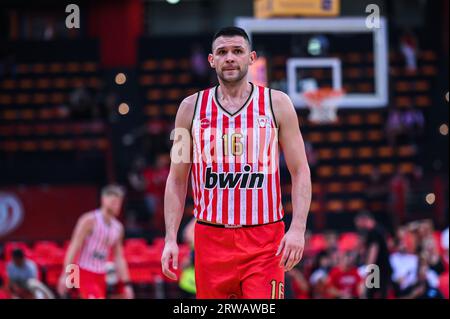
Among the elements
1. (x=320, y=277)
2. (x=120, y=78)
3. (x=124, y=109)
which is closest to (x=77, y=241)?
(x=320, y=277)

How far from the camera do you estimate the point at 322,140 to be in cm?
2267

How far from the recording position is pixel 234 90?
5402 mm

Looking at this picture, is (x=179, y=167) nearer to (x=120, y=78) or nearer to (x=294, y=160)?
(x=294, y=160)

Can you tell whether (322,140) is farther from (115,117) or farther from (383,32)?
(383,32)

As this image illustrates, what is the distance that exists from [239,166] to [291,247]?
0.59 meters

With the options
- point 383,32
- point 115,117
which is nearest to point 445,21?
point 115,117

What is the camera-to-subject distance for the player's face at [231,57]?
17.2 feet

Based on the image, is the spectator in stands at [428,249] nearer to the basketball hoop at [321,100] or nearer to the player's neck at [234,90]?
the basketball hoop at [321,100]

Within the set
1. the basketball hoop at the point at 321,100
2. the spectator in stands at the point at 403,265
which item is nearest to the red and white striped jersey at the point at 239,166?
the spectator in stands at the point at 403,265

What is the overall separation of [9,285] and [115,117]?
13.1 m

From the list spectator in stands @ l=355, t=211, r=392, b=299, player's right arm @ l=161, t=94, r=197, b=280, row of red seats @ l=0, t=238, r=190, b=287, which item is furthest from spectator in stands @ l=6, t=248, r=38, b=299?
player's right arm @ l=161, t=94, r=197, b=280

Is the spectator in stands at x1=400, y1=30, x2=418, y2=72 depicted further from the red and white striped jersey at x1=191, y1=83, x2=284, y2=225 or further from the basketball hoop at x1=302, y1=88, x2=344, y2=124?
the red and white striped jersey at x1=191, y1=83, x2=284, y2=225

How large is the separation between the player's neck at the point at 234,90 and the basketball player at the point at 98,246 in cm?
459
